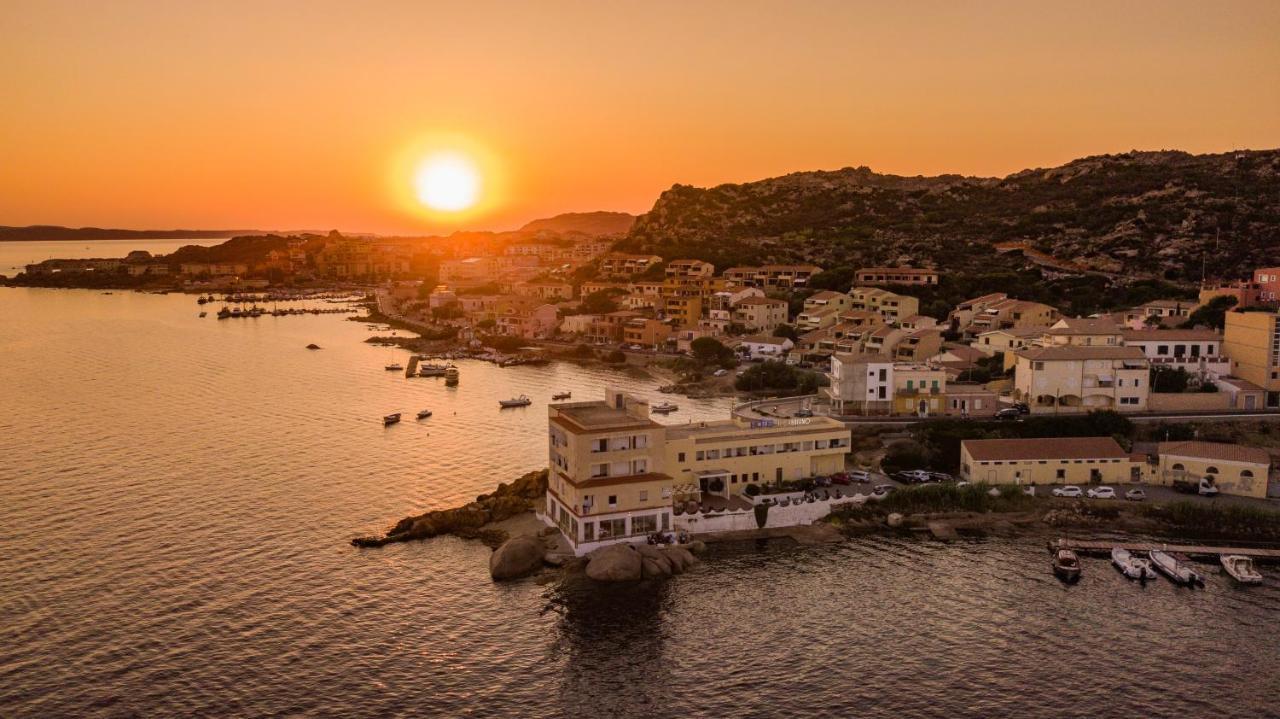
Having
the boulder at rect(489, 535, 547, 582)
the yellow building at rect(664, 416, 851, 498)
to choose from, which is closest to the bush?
the yellow building at rect(664, 416, 851, 498)

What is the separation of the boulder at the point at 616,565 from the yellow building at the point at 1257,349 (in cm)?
3044

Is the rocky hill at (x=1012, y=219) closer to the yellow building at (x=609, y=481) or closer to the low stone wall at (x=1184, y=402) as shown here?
the low stone wall at (x=1184, y=402)

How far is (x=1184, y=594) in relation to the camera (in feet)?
79.1

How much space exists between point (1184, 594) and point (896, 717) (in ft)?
35.9

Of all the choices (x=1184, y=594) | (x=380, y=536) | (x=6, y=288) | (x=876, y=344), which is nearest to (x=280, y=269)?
(x=6, y=288)

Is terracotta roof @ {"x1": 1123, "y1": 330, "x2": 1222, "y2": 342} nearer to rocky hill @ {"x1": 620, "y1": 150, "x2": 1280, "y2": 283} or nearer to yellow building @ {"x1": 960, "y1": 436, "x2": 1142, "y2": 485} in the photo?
yellow building @ {"x1": 960, "y1": 436, "x2": 1142, "y2": 485}

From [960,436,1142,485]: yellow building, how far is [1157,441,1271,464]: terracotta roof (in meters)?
1.38

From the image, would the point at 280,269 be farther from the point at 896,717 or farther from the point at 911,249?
the point at 896,717

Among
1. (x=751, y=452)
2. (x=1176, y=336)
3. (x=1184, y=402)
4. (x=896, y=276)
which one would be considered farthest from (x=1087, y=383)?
(x=896, y=276)

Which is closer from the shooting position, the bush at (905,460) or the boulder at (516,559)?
the boulder at (516,559)

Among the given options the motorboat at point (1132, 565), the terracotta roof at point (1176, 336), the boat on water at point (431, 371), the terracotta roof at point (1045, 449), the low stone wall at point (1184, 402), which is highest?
the terracotta roof at point (1176, 336)

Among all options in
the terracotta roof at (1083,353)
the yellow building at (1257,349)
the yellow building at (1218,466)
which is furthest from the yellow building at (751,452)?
the yellow building at (1257,349)

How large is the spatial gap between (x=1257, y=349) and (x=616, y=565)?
31.6 meters

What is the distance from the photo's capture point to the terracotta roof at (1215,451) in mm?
30953
